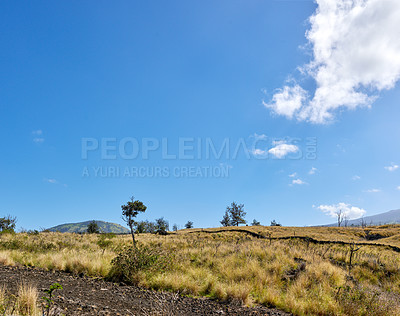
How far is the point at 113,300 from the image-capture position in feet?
19.6

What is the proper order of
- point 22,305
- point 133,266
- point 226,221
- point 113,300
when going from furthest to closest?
1. point 226,221
2. point 133,266
3. point 113,300
4. point 22,305

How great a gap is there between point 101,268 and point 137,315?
5.00 meters

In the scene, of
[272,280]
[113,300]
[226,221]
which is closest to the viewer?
[113,300]

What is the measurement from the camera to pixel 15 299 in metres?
4.69

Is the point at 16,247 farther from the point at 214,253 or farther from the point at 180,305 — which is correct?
the point at 180,305

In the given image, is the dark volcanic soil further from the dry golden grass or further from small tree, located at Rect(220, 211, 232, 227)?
small tree, located at Rect(220, 211, 232, 227)

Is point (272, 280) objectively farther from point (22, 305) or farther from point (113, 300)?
point (22, 305)

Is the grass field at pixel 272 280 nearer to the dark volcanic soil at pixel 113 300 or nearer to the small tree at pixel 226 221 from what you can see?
the dark volcanic soil at pixel 113 300

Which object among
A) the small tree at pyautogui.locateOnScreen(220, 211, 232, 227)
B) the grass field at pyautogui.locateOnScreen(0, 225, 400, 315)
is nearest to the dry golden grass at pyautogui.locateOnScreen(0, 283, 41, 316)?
the grass field at pyautogui.locateOnScreen(0, 225, 400, 315)

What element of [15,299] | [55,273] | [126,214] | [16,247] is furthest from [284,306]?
[126,214]

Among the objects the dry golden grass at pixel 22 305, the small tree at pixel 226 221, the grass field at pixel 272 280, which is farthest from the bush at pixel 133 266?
the small tree at pixel 226 221

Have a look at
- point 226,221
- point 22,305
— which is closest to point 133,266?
point 22,305

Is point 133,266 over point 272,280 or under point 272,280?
over

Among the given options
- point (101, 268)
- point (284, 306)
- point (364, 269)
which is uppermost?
point (101, 268)
